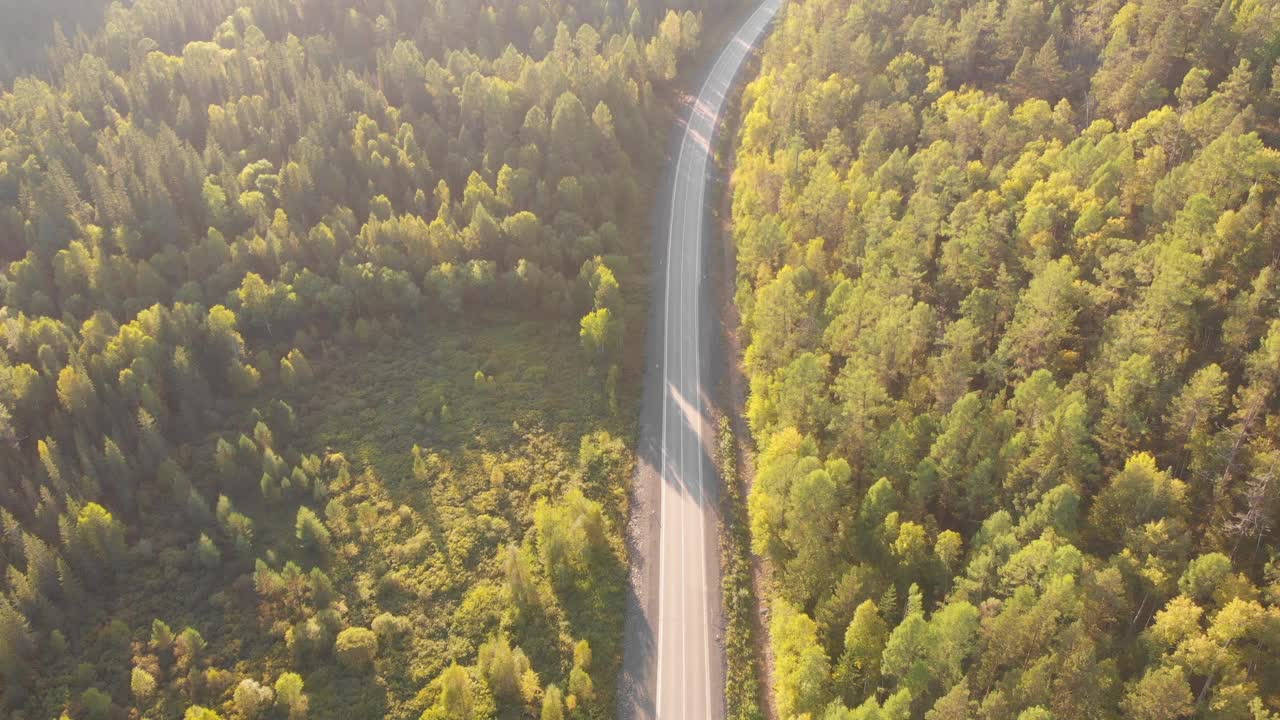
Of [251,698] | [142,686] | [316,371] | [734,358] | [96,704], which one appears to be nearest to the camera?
[96,704]

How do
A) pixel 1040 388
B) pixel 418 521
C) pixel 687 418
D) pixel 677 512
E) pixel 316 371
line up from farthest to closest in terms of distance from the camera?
pixel 316 371 < pixel 687 418 < pixel 418 521 < pixel 677 512 < pixel 1040 388

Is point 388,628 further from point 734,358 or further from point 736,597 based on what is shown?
point 734,358

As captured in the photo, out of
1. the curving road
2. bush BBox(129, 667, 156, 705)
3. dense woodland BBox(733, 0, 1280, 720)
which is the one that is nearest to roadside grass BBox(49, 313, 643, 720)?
bush BBox(129, 667, 156, 705)

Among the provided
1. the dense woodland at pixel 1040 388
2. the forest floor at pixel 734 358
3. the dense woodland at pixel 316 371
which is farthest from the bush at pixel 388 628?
the dense woodland at pixel 1040 388

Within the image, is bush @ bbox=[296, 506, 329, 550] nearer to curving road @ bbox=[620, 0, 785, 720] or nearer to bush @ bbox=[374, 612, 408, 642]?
bush @ bbox=[374, 612, 408, 642]

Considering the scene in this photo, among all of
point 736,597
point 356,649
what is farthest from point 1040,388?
point 356,649
